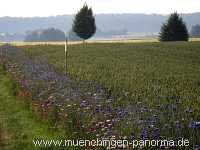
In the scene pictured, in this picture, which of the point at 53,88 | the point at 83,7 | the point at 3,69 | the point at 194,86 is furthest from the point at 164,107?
the point at 83,7

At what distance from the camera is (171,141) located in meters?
9.00

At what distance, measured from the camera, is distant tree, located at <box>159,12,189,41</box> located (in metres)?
68.2

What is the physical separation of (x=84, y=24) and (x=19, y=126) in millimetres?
55093

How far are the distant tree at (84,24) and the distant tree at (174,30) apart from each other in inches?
400

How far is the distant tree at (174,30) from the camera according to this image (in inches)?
2685

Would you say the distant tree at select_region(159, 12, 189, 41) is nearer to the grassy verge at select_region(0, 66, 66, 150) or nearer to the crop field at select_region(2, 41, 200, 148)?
the crop field at select_region(2, 41, 200, 148)

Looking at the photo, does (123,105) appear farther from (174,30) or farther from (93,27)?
(174,30)

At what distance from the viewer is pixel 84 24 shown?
67812 millimetres

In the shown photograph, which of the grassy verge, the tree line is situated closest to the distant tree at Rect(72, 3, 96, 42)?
the tree line

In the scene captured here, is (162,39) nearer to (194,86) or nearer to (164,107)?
(194,86)

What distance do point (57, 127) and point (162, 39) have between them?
60145 millimetres

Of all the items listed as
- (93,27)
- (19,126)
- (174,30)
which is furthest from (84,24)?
(19,126)

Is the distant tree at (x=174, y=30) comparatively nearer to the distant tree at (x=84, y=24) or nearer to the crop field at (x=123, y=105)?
the distant tree at (x=84, y=24)

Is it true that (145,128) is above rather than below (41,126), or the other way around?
above
